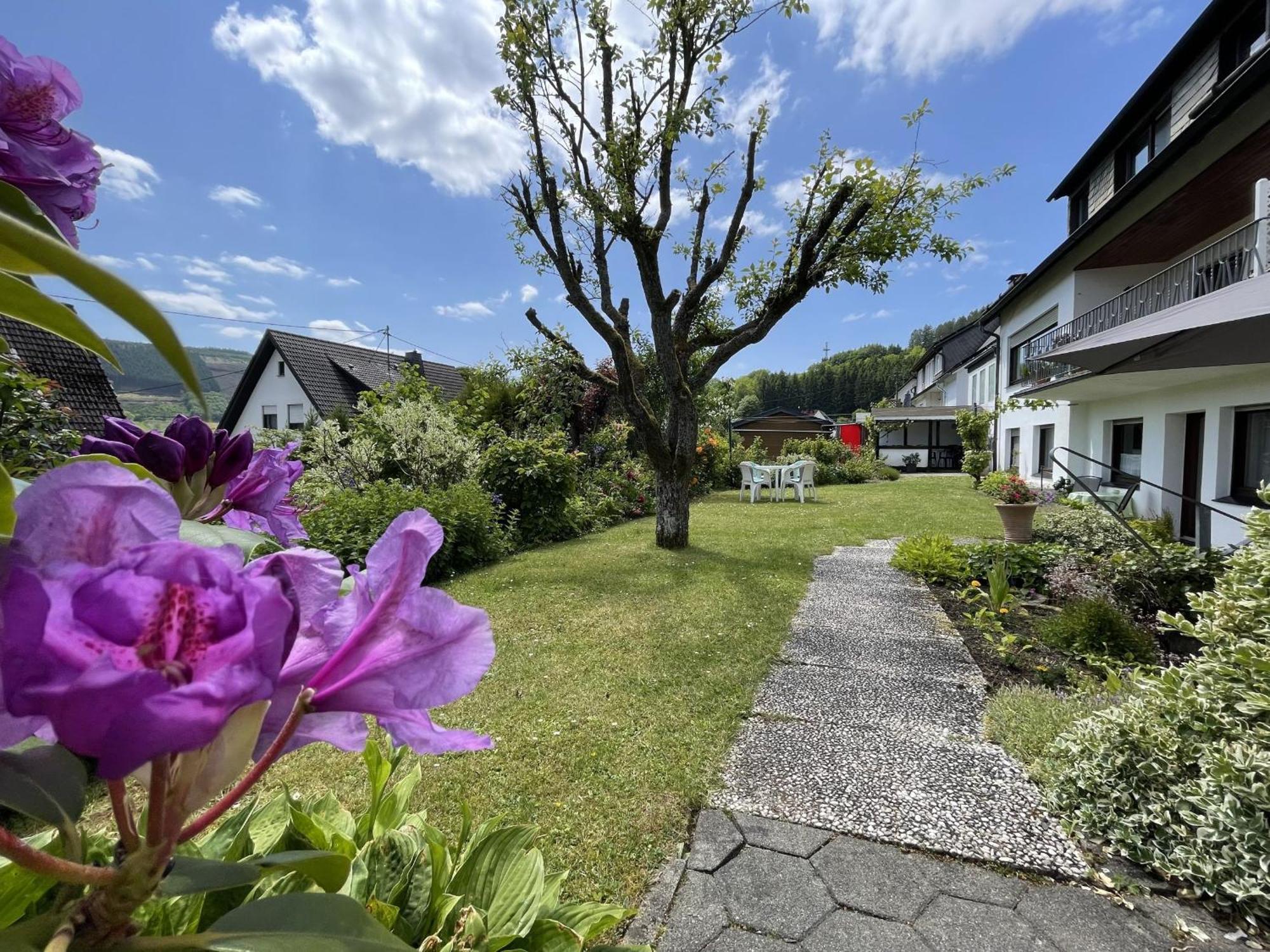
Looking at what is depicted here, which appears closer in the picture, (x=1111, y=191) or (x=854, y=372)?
(x=1111, y=191)

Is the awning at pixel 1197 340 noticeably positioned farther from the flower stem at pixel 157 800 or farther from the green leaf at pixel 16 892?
the green leaf at pixel 16 892

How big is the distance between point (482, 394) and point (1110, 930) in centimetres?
1219

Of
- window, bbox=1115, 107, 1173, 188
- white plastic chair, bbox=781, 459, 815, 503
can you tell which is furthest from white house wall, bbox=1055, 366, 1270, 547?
white plastic chair, bbox=781, 459, 815, 503

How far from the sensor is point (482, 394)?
A: 12516mm

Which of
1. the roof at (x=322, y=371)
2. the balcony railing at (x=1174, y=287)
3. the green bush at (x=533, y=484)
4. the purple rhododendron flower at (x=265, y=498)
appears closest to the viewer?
the purple rhododendron flower at (x=265, y=498)

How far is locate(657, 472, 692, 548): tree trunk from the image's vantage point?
7.43 metres

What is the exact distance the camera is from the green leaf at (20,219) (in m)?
0.35

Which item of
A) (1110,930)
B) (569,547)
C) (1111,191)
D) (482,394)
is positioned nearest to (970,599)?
(1110,930)

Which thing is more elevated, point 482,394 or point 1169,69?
point 1169,69

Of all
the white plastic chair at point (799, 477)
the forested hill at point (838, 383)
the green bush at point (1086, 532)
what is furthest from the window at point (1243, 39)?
the forested hill at point (838, 383)

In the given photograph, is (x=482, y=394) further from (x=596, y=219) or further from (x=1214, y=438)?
(x=1214, y=438)

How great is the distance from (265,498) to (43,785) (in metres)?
0.52

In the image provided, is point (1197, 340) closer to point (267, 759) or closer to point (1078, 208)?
point (267, 759)

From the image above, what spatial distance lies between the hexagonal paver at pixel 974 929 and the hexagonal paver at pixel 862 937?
0.05 meters
